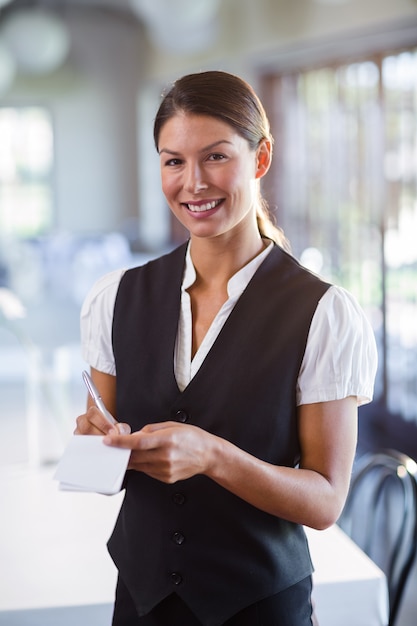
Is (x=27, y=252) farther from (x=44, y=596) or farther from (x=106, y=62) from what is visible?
(x=44, y=596)

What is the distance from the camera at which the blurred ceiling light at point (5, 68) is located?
14.7 feet

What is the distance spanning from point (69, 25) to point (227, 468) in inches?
162

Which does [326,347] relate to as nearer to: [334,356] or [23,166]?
[334,356]

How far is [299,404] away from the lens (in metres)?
1.10

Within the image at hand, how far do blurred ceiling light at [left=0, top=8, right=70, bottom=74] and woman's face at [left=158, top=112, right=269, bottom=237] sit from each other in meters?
3.65

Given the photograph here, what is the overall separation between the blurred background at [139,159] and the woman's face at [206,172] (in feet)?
10.4

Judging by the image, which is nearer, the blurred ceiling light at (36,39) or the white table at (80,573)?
the white table at (80,573)

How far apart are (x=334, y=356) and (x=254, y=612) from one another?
0.36 metres

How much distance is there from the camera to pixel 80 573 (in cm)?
167

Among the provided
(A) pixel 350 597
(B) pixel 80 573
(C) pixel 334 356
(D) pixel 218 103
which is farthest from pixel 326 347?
(B) pixel 80 573

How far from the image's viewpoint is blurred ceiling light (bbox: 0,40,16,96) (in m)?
4.47

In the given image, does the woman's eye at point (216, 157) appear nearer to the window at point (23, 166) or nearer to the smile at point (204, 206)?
the smile at point (204, 206)

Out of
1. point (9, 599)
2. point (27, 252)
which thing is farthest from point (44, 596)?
point (27, 252)

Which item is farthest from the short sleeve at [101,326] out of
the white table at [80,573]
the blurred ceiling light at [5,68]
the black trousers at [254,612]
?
the blurred ceiling light at [5,68]
